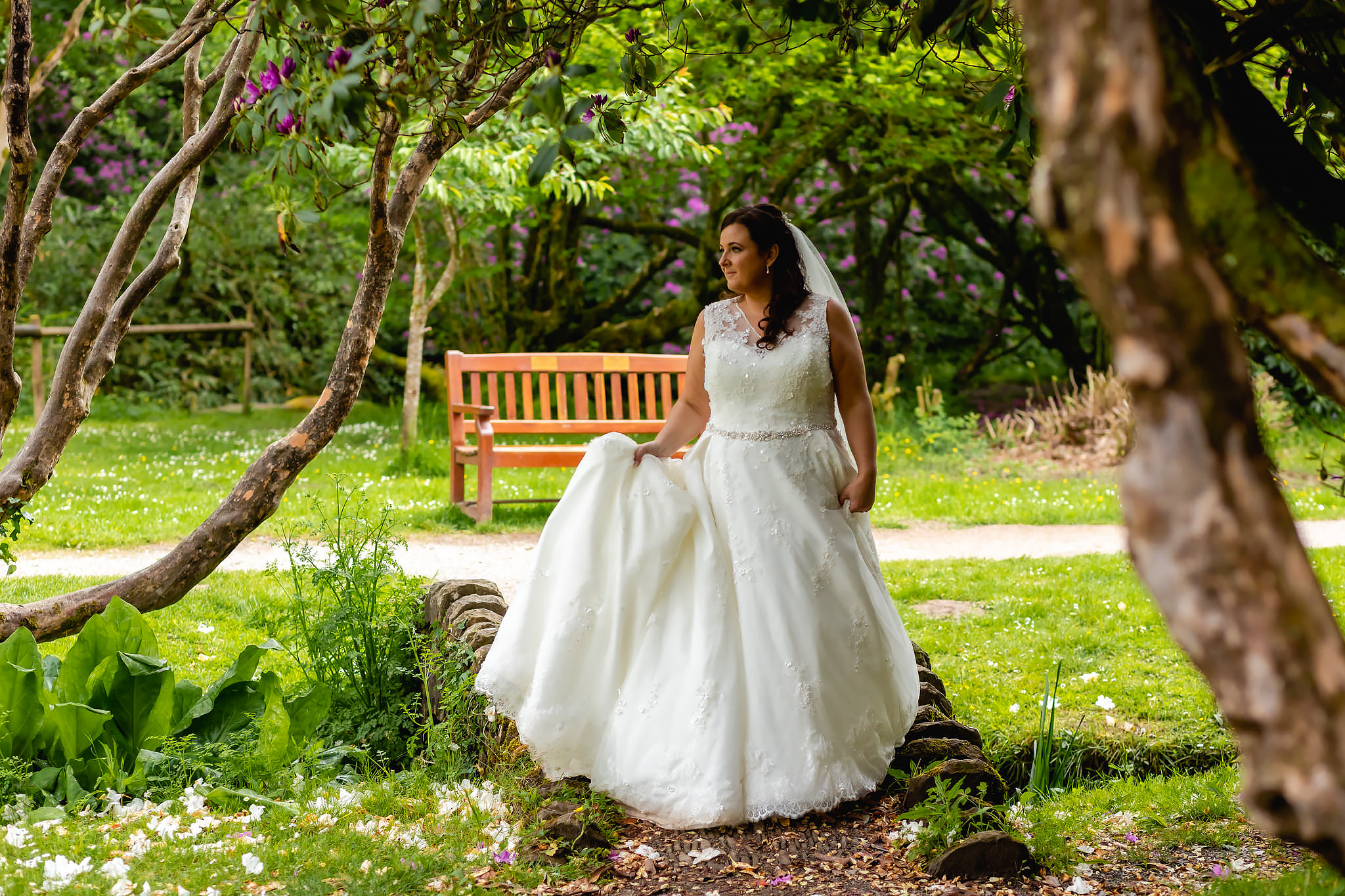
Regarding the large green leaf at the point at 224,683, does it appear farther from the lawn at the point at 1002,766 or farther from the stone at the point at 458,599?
the stone at the point at 458,599

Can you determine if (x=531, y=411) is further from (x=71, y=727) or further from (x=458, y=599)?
(x=71, y=727)

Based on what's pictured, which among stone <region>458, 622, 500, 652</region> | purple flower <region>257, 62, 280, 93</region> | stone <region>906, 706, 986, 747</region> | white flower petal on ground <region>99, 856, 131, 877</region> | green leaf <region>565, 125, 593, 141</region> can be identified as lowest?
white flower petal on ground <region>99, 856, 131, 877</region>

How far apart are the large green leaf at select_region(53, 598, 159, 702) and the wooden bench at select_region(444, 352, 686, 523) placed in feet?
13.5

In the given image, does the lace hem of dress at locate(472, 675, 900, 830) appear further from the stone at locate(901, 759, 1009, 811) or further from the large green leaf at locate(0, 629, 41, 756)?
the large green leaf at locate(0, 629, 41, 756)

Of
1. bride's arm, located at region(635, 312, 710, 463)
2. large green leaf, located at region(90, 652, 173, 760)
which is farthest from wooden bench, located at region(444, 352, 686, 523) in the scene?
large green leaf, located at region(90, 652, 173, 760)

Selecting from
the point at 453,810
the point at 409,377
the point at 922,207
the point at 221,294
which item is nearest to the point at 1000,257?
the point at 922,207

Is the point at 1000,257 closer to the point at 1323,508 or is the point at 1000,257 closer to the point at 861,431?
the point at 1323,508

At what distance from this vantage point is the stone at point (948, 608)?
18.1 ft

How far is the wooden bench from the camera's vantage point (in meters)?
7.67

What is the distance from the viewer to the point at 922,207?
45.5ft

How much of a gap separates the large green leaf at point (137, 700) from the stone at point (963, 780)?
7.14ft

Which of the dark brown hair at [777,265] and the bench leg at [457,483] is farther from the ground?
the dark brown hair at [777,265]

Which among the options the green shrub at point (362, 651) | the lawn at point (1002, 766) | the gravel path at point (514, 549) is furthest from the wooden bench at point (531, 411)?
the green shrub at point (362, 651)

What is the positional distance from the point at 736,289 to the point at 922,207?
10.8 metres
